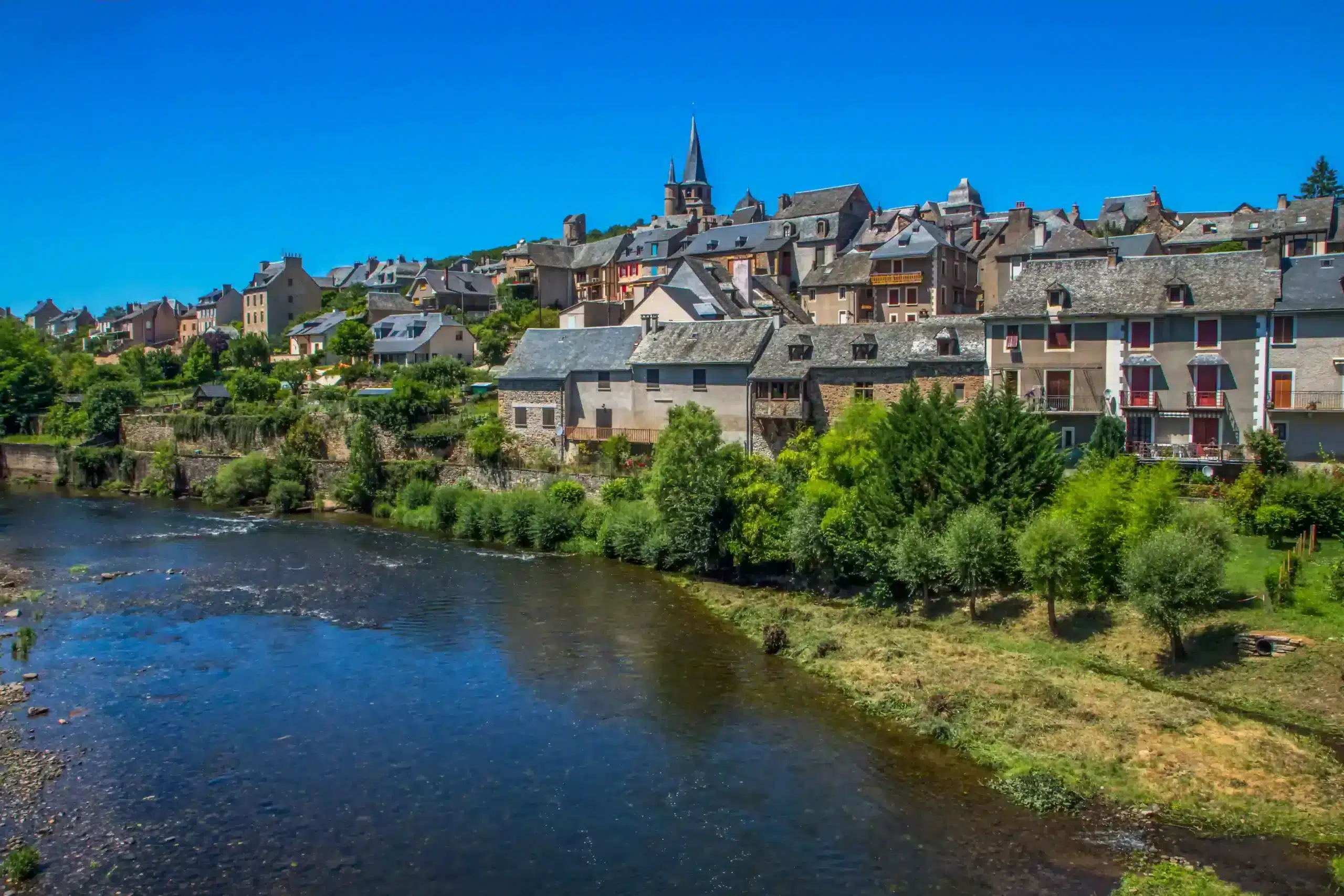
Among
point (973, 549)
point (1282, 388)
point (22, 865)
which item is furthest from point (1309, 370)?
point (22, 865)

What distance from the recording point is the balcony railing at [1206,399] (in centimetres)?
3469

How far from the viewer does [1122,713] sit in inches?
880

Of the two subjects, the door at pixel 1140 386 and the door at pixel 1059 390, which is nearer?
the door at pixel 1140 386

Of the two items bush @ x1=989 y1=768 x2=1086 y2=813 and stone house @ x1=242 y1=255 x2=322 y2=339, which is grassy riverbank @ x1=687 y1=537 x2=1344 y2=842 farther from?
stone house @ x1=242 y1=255 x2=322 y2=339

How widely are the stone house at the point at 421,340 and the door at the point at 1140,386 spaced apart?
45.2m

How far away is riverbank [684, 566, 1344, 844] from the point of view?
19188mm

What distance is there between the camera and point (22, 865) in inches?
669

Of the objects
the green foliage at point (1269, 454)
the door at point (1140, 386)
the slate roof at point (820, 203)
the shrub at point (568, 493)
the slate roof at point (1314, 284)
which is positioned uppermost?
the slate roof at point (820, 203)

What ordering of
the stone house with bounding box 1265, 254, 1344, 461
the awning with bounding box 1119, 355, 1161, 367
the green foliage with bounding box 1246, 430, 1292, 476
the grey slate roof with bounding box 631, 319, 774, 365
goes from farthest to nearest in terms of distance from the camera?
the grey slate roof with bounding box 631, 319, 774, 365 → the awning with bounding box 1119, 355, 1161, 367 → the stone house with bounding box 1265, 254, 1344, 461 → the green foliage with bounding box 1246, 430, 1292, 476

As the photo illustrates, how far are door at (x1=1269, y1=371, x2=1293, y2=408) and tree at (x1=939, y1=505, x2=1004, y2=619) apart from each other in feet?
41.0

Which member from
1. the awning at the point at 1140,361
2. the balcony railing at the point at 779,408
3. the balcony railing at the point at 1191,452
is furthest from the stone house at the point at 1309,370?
the balcony railing at the point at 779,408

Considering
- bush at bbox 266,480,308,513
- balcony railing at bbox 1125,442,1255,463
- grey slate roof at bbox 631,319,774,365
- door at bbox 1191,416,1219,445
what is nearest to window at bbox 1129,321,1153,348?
door at bbox 1191,416,1219,445

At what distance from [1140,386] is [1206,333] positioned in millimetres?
2668

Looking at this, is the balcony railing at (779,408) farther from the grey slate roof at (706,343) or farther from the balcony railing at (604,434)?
the balcony railing at (604,434)
